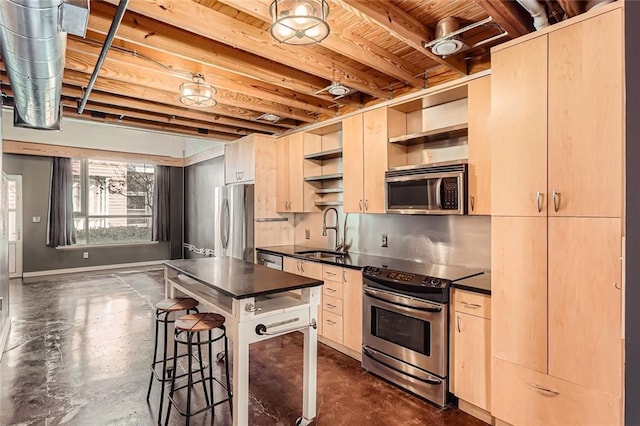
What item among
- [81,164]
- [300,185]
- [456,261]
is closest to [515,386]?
[456,261]

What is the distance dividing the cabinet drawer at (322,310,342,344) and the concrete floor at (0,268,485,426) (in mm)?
164

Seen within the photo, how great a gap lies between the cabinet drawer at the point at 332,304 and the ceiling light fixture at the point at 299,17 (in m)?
2.50

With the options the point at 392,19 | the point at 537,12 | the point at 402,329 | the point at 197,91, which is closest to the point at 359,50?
the point at 392,19

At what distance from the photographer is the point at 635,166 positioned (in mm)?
813

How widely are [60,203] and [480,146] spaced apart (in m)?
8.28

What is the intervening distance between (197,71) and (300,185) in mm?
2002

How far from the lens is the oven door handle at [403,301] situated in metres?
2.57

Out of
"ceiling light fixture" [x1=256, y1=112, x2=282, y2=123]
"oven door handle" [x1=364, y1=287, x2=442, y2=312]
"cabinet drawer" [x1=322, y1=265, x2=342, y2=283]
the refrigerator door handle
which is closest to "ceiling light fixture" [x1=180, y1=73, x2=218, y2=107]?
"ceiling light fixture" [x1=256, y1=112, x2=282, y2=123]

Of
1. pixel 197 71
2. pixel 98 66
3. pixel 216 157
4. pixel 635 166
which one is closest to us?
pixel 635 166

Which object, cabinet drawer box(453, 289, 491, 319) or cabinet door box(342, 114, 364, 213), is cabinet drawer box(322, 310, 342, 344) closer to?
cabinet door box(342, 114, 364, 213)

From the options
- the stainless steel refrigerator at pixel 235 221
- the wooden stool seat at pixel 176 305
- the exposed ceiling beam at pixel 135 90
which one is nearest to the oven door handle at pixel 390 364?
the wooden stool seat at pixel 176 305

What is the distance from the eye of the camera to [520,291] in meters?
2.15

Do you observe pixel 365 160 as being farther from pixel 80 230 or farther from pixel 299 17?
pixel 80 230

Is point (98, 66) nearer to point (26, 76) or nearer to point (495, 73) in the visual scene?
point (26, 76)
